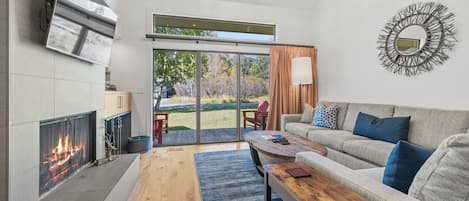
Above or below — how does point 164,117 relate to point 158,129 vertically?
above

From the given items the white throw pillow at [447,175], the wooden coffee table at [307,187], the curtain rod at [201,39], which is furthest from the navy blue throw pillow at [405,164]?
the curtain rod at [201,39]

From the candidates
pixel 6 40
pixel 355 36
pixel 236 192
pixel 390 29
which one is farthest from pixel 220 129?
pixel 6 40

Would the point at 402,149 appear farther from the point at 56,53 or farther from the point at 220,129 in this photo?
the point at 220,129

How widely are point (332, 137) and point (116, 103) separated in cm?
305

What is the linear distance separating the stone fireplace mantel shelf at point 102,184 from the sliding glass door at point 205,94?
190 cm

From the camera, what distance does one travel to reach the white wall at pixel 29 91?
1.26 meters

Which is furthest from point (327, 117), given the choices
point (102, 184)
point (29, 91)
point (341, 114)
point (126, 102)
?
point (29, 91)

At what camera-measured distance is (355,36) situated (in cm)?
371

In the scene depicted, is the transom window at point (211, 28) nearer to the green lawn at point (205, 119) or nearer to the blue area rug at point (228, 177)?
the green lawn at point (205, 119)

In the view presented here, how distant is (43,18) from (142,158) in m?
2.40

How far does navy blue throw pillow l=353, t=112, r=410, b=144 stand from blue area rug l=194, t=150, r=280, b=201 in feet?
5.03

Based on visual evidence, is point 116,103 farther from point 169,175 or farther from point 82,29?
point 82,29

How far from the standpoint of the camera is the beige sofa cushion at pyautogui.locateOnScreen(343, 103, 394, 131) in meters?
2.93

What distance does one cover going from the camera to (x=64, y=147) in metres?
1.87
